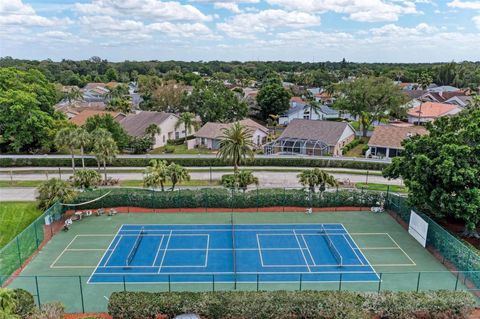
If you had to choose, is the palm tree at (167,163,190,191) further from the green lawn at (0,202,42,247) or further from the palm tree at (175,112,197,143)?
the palm tree at (175,112,197,143)

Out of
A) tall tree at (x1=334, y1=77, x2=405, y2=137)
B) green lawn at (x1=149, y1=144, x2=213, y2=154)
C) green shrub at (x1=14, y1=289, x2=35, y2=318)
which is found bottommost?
green lawn at (x1=149, y1=144, x2=213, y2=154)

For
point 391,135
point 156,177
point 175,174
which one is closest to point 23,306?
point 156,177

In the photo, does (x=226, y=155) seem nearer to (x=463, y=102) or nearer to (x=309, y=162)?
(x=309, y=162)

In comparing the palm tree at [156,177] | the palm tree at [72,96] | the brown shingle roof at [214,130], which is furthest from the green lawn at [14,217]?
the palm tree at [72,96]

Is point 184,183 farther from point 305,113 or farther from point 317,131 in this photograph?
point 305,113

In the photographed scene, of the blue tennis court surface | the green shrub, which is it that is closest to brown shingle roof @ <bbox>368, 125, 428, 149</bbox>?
the blue tennis court surface

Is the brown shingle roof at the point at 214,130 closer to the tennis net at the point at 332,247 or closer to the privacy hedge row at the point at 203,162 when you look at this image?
the privacy hedge row at the point at 203,162
